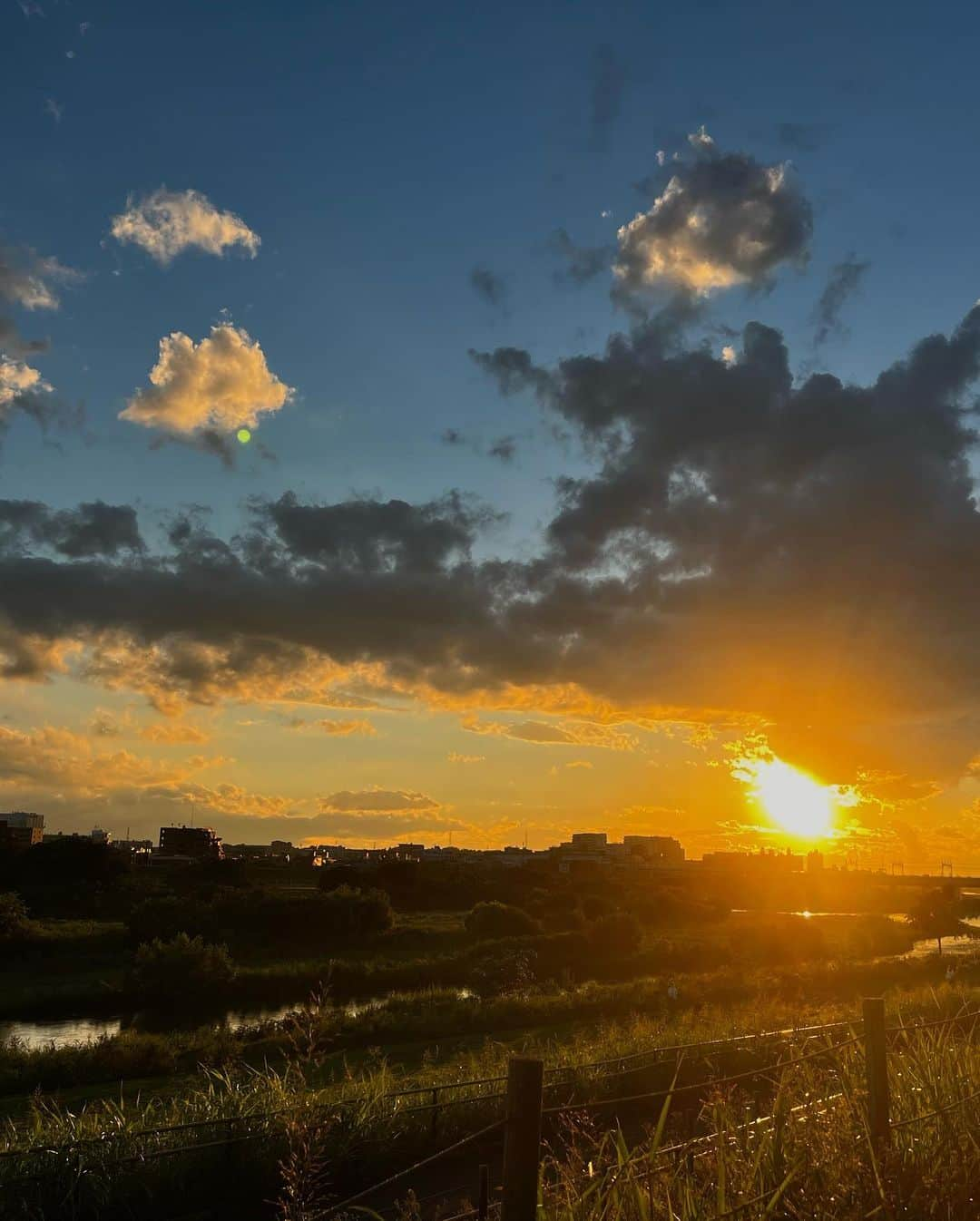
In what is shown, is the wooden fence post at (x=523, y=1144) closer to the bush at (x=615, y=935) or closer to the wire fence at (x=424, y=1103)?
the wire fence at (x=424, y=1103)

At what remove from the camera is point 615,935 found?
62500 millimetres

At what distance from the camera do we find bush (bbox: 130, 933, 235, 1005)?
4491cm

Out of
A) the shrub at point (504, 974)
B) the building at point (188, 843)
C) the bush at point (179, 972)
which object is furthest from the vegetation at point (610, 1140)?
the building at point (188, 843)

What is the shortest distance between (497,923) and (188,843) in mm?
92940

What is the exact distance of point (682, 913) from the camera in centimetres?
8769

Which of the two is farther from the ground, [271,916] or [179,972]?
[271,916]

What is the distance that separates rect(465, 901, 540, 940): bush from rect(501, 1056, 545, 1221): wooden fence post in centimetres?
6392

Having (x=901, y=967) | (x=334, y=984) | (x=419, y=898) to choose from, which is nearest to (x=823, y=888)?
(x=419, y=898)

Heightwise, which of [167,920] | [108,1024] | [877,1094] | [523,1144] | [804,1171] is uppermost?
[523,1144]

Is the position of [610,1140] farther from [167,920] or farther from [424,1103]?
[167,920]

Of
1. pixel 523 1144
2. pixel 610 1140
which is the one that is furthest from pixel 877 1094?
pixel 523 1144

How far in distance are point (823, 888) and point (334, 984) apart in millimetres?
119048

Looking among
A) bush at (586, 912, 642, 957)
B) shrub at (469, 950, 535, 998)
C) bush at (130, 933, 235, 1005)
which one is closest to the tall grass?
shrub at (469, 950, 535, 998)

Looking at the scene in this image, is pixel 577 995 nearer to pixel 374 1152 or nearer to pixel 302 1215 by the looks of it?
pixel 374 1152
